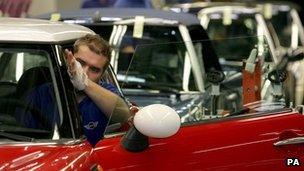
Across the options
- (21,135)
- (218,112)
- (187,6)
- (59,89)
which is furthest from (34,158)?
(187,6)

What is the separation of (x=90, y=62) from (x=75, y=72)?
308mm

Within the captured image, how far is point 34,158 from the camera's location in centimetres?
321

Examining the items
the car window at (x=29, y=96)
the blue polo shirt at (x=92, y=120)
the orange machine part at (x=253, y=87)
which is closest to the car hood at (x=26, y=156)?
the car window at (x=29, y=96)

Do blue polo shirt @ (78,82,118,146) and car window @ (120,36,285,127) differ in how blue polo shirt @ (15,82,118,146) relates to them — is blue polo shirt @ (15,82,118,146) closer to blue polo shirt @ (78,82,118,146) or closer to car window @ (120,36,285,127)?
blue polo shirt @ (78,82,118,146)

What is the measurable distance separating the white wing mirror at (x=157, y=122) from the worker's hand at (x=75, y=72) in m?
0.40

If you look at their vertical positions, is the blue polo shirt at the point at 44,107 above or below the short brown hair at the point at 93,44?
below

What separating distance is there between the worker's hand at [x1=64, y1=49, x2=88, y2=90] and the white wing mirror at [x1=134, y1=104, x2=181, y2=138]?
1.31ft

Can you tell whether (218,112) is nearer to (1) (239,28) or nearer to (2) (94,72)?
(2) (94,72)

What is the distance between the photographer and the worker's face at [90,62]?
159 inches

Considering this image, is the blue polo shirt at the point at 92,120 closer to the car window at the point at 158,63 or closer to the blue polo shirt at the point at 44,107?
the blue polo shirt at the point at 44,107

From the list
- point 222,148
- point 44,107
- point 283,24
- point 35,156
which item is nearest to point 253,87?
point 222,148

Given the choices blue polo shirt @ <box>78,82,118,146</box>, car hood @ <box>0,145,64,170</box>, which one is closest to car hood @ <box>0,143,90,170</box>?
car hood @ <box>0,145,64,170</box>

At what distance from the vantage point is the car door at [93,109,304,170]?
3869mm

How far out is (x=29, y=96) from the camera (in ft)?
12.3
